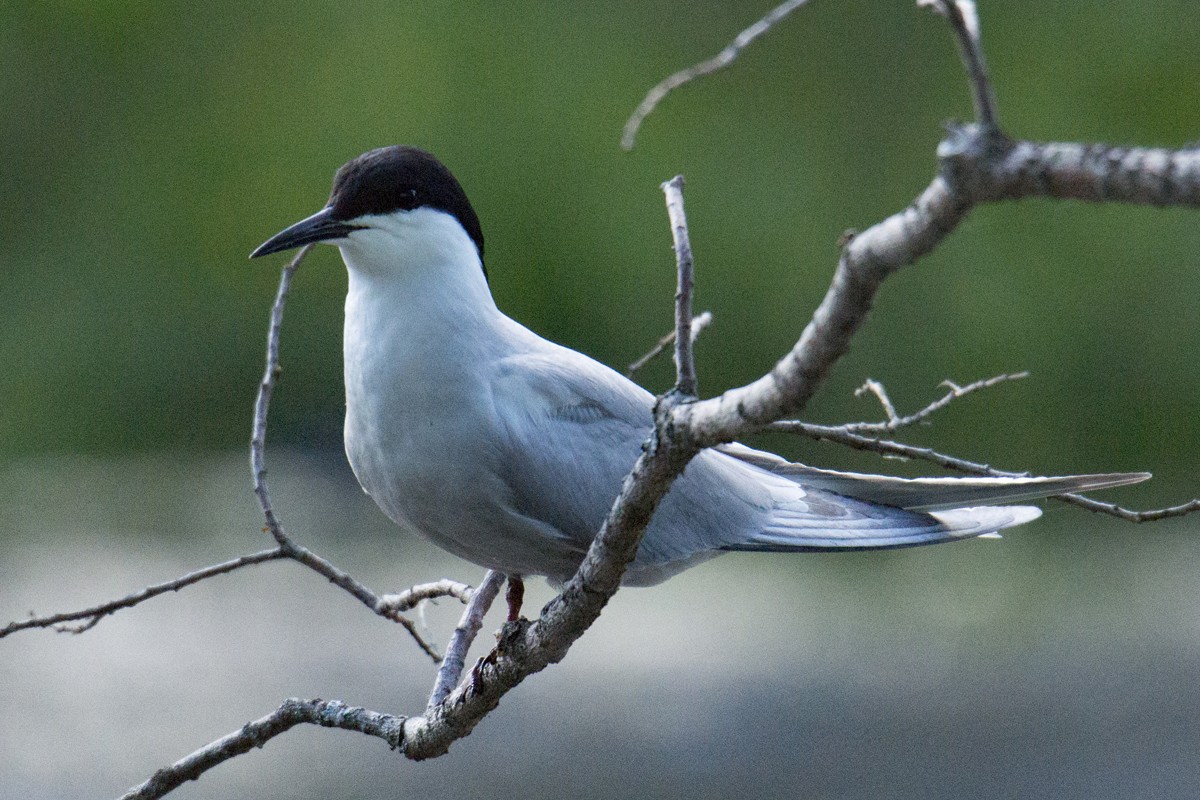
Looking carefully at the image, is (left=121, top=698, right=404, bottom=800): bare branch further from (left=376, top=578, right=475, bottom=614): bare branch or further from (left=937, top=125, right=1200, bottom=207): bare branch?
(left=937, top=125, right=1200, bottom=207): bare branch

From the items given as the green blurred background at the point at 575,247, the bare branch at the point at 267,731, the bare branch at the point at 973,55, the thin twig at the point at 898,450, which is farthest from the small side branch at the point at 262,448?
the green blurred background at the point at 575,247

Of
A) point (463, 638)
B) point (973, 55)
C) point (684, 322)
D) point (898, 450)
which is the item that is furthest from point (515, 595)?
point (973, 55)

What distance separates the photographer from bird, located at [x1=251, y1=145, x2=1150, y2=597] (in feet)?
4.45

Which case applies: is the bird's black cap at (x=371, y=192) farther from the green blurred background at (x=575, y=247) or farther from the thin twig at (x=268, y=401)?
the green blurred background at (x=575, y=247)

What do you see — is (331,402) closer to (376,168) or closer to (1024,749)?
(1024,749)

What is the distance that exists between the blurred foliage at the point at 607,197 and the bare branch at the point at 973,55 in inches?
139

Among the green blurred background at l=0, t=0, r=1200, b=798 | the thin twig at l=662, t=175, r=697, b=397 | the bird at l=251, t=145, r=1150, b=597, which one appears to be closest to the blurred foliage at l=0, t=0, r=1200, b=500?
the green blurred background at l=0, t=0, r=1200, b=798

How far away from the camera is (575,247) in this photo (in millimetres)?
4312

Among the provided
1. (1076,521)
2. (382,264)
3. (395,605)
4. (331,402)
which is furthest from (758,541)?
(1076,521)

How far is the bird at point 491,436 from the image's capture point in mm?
1357

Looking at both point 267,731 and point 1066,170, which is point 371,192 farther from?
point 1066,170

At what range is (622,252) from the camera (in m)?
4.27

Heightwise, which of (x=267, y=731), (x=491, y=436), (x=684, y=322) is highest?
(x=684, y=322)

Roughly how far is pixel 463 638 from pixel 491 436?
0.24 metres
